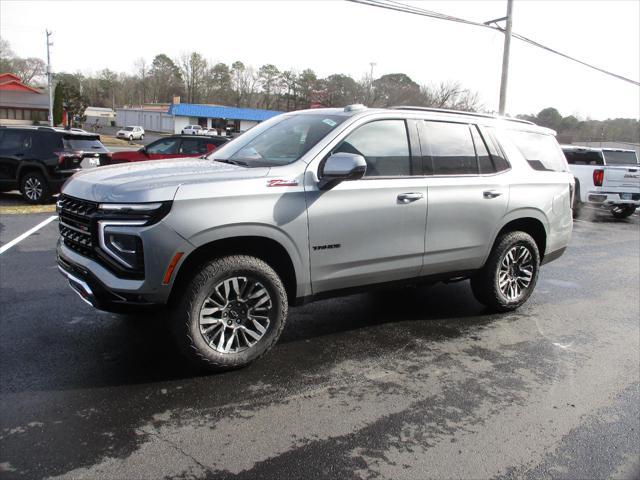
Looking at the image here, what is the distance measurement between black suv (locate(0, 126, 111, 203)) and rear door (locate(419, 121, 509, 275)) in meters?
9.66

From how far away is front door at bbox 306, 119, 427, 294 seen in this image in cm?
428

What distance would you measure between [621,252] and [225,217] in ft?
30.3

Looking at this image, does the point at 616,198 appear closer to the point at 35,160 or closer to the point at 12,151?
the point at 35,160

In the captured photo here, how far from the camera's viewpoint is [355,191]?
438cm

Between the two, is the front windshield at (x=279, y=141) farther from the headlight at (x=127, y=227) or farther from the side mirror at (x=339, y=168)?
the headlight at (x=127, y=227)

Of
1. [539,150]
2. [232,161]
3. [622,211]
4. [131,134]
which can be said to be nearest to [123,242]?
[232,161]

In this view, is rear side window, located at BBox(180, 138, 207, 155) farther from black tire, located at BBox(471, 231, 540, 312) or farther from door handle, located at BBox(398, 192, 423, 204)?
door handle, located at BBox(398, 192, 423, 204)

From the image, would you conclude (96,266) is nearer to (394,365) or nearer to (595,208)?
(394,365)

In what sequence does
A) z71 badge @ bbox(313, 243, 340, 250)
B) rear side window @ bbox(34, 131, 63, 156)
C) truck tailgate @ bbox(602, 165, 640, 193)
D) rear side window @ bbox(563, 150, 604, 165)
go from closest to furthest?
z71 badge @ bbox(313, 243, 340, 250), rear side window @ bbox(34, 131, 63, 156), truck tailgate @ bbox(602, 165, 640, 193), rear side window @ bbox(563, 150, 604, 165)

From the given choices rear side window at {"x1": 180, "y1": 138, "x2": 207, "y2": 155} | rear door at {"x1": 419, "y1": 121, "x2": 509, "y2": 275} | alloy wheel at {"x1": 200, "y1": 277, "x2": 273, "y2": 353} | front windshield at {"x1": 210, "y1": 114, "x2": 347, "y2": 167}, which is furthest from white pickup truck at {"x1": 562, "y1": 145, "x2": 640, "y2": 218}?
alloy wheel at {"x1": 200, "y1": 277, "x2": 273, "y2": 353}

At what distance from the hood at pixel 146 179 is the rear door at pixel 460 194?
5.62ft

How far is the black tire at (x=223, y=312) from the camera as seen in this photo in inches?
150

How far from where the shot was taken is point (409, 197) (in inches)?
185

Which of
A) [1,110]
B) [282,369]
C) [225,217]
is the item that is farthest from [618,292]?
[1,110]
